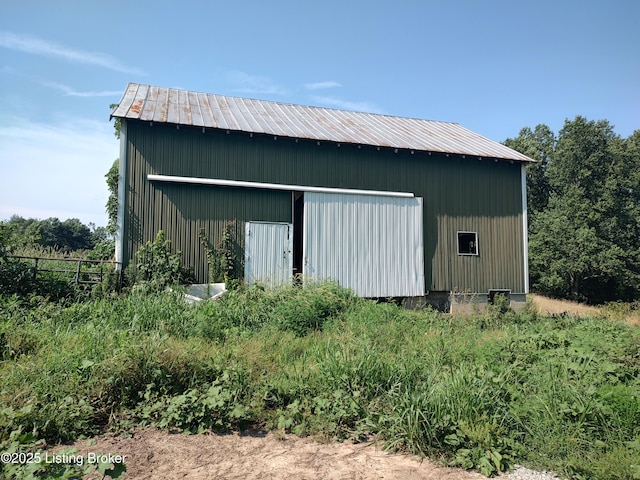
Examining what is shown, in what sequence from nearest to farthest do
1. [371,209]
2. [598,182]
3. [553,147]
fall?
[371,209] < [598,182] < [553,147]

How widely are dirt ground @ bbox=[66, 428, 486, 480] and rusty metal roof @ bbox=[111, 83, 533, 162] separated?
9.02 m

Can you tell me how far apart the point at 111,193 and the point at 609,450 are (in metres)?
15.3

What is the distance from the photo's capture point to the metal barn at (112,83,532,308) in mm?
11234

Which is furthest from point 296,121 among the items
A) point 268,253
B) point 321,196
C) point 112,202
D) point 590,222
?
point 590,222

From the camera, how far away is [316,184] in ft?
41.1

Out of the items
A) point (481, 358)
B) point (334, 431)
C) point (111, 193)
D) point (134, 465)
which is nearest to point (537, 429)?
point (481, 358)

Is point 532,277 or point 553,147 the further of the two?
point 553,147

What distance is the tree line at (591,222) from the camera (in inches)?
1089

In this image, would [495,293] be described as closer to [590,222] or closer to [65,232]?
[590,222]

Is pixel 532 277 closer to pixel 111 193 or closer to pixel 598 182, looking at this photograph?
pixel 598 182

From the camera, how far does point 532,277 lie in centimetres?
3073

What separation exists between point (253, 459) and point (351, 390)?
57.2 inches

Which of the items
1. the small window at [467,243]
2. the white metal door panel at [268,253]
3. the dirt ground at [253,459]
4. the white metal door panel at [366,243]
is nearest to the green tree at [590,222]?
the small window at [467,243]

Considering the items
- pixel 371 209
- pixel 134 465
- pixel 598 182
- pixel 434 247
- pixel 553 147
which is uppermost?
pixel 553 147
